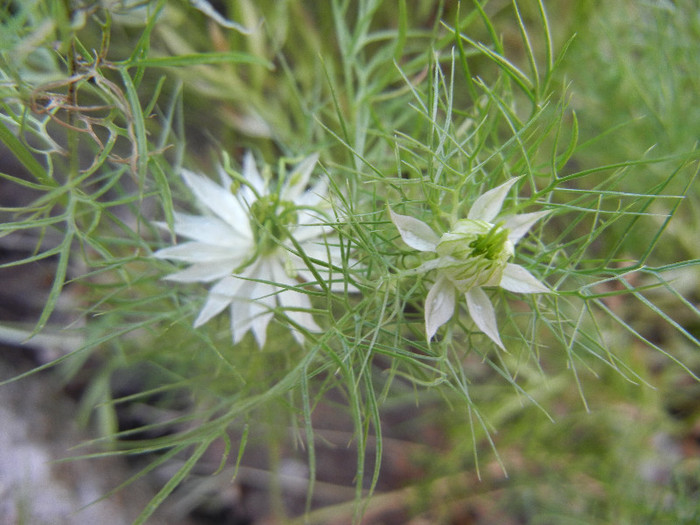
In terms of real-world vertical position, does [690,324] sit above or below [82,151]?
below

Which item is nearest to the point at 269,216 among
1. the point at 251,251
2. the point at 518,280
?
the point at 251,251

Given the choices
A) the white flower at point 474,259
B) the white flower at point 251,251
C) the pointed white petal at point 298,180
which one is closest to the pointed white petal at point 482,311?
the white flower at point 474,259

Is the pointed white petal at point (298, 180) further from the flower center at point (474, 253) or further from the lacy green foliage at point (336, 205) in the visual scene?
the flower center at point (474, 253)

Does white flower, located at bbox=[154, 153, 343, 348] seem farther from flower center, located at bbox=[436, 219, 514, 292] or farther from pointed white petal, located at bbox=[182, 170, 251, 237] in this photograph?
flower center, located at bbox=[436, 219, 514, 292]

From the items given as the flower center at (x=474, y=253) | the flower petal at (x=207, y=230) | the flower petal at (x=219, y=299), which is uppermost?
the flower petal at (x=207, y=230)

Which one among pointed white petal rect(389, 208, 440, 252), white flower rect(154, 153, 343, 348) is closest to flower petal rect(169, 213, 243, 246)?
white flower rect(154, 153, 343, 348)

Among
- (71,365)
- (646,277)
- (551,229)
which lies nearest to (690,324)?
(646,277)

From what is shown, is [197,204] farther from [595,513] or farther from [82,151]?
[595,513]

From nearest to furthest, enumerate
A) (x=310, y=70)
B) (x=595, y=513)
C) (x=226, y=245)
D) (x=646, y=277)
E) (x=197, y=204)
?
(x=226, y=245)
(x=197, y=204)
(x=595, y=513)
(x=310, y=70)
(x=646, y=277)
